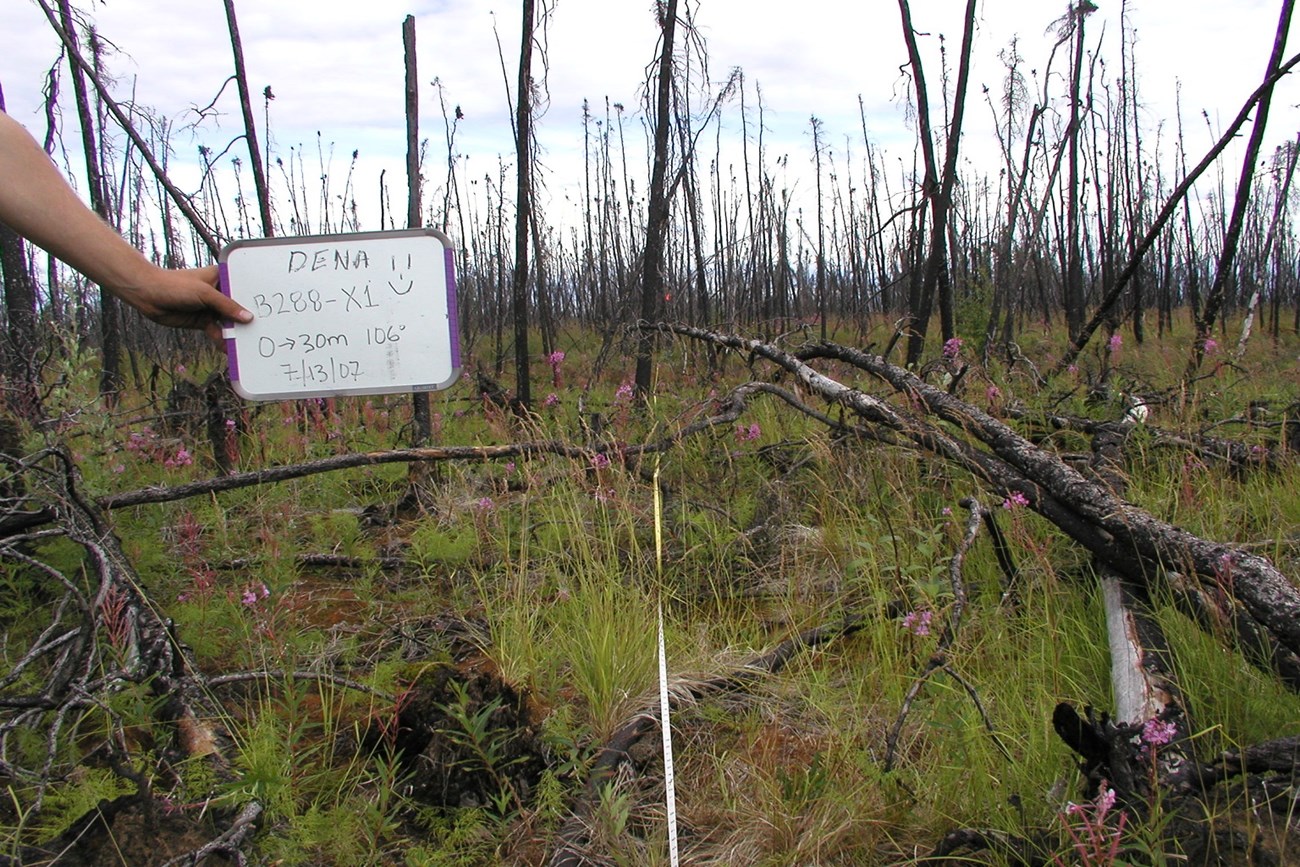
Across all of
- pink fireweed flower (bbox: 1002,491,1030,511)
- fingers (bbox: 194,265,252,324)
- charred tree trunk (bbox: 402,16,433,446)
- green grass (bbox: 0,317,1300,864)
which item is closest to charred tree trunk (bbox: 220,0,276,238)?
charred tree trunk (bbox: 402,16,433,446)

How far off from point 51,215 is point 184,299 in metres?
0.40

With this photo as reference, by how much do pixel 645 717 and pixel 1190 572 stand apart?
1.41 m

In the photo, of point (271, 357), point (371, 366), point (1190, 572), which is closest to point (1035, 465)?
point (1190, 572)

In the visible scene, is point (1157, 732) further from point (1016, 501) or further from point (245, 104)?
point (245, 104)

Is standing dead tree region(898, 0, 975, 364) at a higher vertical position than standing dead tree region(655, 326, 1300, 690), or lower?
higher

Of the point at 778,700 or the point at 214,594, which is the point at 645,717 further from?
the point at 214,594

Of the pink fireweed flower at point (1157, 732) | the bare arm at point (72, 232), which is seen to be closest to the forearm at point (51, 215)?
the bare arm at point (72, 232)

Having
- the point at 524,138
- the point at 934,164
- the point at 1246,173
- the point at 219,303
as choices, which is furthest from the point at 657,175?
the point at 219,303

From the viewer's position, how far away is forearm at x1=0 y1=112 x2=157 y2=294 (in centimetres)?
158

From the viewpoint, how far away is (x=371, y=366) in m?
2.30

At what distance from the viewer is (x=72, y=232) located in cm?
169

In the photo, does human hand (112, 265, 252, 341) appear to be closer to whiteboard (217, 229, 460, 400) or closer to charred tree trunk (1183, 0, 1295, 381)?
whiteboard (217, 229, 460, 400)

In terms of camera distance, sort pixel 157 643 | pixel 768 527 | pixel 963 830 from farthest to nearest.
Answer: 1. pixel 768 527
2. pixel 157 643
3. pixel 963 830

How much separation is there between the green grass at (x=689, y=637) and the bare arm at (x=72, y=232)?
3.08ft
